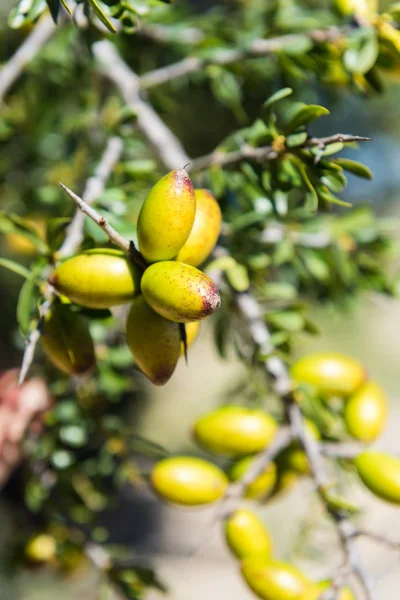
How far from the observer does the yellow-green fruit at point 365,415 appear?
71 cm

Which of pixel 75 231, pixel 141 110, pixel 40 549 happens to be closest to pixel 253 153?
pixel 75 231

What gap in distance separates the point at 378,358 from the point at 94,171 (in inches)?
124

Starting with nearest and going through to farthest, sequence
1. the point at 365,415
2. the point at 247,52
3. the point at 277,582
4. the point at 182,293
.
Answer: the point at 182,293 < the point at 277,582 < the point at 365,415 < the point at 247,52

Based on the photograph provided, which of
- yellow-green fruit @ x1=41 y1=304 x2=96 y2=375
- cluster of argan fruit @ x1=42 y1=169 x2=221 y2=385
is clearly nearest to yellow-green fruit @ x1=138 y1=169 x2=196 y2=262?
cluster of argan fruit @ x1=42 y1=169 x2=221 y2=385

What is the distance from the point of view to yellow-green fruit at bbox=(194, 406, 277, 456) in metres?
0.69

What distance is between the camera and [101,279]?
0.43 metres

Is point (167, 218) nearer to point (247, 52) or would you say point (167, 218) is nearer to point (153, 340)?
point (153, 340)

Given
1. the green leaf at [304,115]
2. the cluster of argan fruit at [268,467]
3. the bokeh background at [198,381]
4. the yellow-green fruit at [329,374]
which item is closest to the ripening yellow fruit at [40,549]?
the bokeh background at [198,381]

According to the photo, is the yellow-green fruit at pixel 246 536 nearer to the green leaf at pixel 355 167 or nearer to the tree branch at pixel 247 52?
the green leaf at pixel 355 167

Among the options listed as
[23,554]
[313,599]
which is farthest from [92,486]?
[313,599]

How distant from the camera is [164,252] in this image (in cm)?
42

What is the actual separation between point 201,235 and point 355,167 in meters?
0.17

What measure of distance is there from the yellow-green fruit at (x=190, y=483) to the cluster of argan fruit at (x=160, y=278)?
28cm

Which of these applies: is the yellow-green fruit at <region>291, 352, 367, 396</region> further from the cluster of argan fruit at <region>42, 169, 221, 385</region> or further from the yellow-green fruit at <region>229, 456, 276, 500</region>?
the cluster of argan fruit at <region>42, 169, 221, 385</region>
